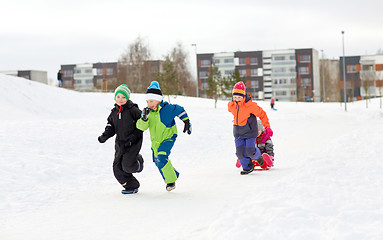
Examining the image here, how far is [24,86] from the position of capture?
25719 millimetres

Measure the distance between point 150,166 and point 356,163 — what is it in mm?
4309

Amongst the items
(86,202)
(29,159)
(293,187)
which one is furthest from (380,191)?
(29,159)

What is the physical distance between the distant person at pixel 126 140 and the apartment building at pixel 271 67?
96450mm

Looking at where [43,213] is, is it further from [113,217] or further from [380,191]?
[380,191]

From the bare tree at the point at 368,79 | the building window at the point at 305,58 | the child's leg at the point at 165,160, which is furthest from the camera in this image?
the building window at the point at 305,58

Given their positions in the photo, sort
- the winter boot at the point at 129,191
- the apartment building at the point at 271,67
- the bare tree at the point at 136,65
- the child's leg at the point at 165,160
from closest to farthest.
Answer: the child's leg at the point at 165,160 → the winter boot at the point at 129,191 → the bare tree at the point at 136,65 → the apartment building at the point at 271,67

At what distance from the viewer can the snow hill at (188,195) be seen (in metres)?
4.34

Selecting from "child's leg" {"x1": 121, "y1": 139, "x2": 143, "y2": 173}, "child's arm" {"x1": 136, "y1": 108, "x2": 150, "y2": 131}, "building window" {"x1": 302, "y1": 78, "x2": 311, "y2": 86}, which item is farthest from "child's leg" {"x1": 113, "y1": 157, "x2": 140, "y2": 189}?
"building window" {"x1": 302, "y1": 78, "x2": 311, "y2": 86}

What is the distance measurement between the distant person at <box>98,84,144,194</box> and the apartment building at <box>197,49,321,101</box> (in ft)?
316

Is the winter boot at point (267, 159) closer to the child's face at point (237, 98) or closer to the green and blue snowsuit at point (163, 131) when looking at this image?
the child's face at point (237, 98)

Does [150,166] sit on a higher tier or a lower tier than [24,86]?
lower

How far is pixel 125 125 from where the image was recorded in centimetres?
656

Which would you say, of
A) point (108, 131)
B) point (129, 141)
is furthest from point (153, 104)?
point (108, 131)

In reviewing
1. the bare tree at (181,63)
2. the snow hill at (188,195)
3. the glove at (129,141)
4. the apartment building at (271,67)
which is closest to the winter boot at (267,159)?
the snow hill at (188,195)
